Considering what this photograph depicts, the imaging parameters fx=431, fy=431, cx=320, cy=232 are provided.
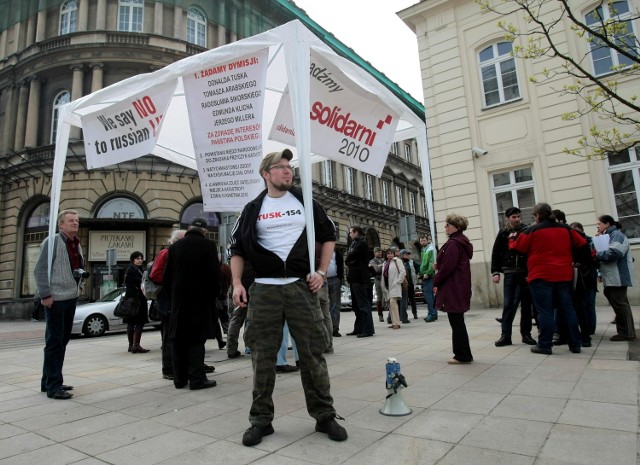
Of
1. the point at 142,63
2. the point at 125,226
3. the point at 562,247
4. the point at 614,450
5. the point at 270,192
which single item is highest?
the point at 142,63

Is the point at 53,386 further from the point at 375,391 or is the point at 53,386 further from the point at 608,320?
the point at 608,320

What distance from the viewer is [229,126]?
466 cm

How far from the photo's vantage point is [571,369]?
15.2 ft

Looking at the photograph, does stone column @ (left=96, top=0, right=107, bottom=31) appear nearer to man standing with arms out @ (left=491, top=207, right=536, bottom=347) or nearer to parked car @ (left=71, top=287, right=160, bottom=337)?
parked car @ (left=71, top=287, right=160, bottom=337)

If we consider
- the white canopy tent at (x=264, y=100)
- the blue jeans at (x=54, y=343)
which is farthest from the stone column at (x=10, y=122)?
the blue jeans at (x=54, y=343)

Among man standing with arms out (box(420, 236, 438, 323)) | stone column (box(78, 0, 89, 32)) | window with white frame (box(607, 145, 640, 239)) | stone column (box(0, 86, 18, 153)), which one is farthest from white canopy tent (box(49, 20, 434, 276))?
stone column (box(0, 86, 18, 153))

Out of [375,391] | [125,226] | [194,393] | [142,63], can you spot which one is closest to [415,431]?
[375,391]

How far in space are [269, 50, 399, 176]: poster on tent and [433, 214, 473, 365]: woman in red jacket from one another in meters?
1.32

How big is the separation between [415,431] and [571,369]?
8.52 feet

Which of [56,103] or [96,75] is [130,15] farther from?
[56,103]

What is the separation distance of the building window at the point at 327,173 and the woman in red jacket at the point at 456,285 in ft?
84.2

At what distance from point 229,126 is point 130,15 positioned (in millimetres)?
24086

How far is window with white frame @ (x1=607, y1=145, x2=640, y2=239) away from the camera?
11.2 m

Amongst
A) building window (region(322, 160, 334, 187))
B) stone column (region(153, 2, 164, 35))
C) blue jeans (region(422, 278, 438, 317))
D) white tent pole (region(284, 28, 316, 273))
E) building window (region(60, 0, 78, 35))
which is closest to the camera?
white tent pole (region(284, 28, 316, 273))
